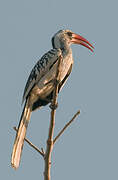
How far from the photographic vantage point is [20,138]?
5637 millimetres

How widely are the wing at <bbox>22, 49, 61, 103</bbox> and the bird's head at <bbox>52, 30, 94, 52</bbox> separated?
0.70m

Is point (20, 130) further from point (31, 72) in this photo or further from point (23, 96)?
point (31, 72)

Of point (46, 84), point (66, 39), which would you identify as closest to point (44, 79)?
point (46, 84)

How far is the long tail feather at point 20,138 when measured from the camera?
5.25m

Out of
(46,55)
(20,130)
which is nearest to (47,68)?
Answer: (46,55)

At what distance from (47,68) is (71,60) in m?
0.53

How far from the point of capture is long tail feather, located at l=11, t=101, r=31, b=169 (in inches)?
207

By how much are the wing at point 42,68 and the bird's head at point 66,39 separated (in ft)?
2.31

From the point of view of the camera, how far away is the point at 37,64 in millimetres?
7406

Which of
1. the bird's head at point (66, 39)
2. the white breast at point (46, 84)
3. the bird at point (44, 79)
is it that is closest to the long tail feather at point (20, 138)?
the bird at point (44, 79)

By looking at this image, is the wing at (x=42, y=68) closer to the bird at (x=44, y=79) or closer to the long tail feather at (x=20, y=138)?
the bird at (x=44, y=79)

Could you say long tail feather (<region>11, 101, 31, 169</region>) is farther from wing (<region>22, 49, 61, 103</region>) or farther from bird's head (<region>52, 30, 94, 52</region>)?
bird's head (<region>52, 30, 94, 52</region>)

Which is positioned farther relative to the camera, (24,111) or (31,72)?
(31,72)

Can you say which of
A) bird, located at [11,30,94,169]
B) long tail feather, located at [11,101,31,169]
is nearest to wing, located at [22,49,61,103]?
bird, located at [11,30,94,169]
